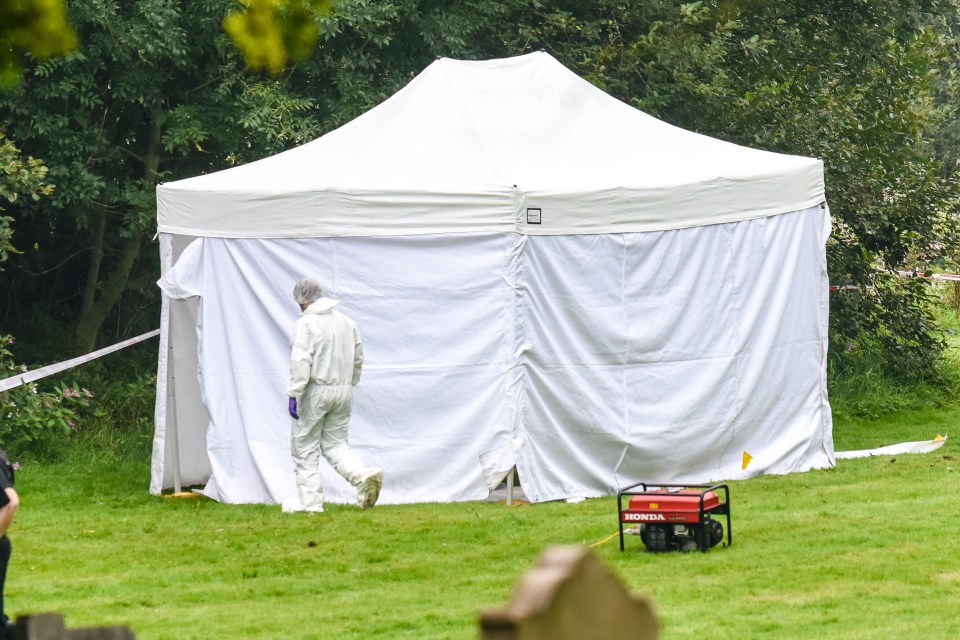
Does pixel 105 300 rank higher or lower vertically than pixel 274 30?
higher

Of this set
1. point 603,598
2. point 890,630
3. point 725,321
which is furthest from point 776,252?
point 603,598

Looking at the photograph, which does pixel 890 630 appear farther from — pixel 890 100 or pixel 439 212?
pixel 890 100

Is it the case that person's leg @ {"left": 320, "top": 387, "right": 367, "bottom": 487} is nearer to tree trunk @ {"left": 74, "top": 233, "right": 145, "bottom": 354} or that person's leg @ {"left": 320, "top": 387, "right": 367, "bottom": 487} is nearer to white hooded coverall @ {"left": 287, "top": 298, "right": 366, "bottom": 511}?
white hooded coverall @ {"left": 287, "top": 298, "right": 366, "bottom": 511}

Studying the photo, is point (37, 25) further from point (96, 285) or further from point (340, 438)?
point (96, 285)

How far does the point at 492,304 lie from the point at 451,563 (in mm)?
2591

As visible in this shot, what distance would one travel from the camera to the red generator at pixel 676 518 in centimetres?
750

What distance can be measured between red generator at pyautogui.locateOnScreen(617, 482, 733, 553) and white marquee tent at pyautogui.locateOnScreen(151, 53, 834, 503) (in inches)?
85.5

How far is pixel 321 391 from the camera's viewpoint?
31.0ft

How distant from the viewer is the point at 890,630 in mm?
5770

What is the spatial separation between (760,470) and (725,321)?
115 cm

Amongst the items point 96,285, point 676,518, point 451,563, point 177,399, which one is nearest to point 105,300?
point 96,285

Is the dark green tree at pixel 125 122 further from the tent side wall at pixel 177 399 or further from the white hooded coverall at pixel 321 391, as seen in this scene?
the white hooded coverall at pixel 321 391

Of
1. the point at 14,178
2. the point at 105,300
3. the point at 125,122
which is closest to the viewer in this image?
the point at 14,178

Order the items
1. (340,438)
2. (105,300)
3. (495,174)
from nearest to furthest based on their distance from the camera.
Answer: (340,438) → (495,174) → (105,300)
